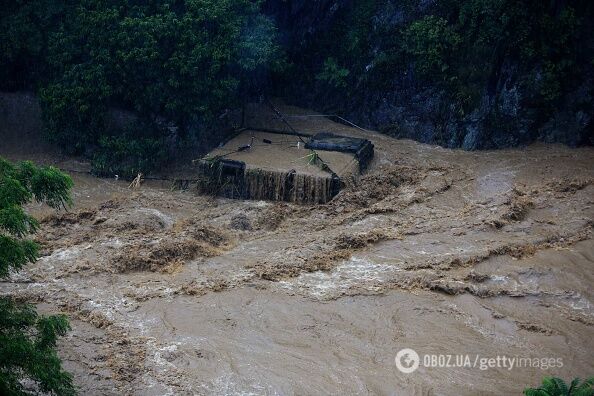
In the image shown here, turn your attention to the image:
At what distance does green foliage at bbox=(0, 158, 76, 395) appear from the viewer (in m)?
7.21

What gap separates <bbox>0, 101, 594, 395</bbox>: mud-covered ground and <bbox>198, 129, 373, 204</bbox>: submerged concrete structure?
1.30ft

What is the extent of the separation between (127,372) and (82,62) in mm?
10352

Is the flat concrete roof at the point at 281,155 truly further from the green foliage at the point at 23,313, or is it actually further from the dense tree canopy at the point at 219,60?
the green foliage at the point at 23,313

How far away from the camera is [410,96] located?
20172 mm

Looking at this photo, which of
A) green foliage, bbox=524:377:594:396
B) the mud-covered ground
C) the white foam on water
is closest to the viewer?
green foliage, bbox=524:377:594:396

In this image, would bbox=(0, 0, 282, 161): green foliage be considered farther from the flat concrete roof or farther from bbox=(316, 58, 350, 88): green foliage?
bbox=(316, 58, 350, 88): green foliage

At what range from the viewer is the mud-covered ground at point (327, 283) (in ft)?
34.6
